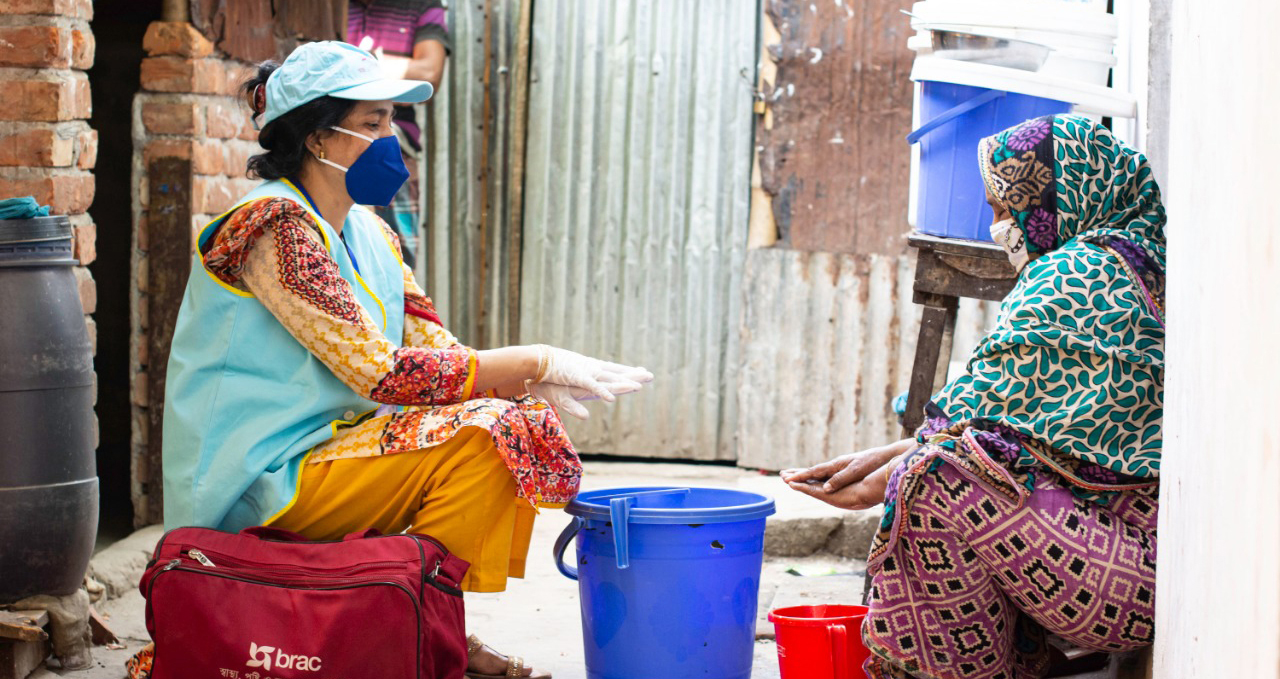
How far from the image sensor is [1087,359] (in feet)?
7.96

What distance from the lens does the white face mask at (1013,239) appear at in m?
2.75

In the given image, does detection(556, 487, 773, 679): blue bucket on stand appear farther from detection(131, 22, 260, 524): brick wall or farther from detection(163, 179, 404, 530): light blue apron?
detection(131, 22, 260, 524): brick wall

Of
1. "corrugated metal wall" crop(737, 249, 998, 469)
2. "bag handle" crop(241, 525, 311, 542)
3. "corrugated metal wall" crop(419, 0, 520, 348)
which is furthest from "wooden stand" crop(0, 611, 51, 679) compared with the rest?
"corrugated metal wall" crop(737, 249, 998, 469)

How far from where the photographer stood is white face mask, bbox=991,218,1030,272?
2.75 m

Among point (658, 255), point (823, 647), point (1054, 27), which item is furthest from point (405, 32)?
point (823, 647)

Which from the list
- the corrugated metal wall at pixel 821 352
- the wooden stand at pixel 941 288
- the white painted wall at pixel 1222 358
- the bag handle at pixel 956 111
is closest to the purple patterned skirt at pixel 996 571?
the white painted wall at pixel 1222 358

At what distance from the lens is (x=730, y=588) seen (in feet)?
10.1

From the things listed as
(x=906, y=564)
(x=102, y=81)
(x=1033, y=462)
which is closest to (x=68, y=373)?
(x=906, y=564)

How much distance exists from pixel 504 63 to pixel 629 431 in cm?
190

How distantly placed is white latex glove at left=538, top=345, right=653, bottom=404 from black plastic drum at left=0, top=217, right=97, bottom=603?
1218 millimetres

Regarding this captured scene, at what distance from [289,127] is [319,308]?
1.78ft

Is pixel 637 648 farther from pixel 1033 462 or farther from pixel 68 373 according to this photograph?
pixel 68 373

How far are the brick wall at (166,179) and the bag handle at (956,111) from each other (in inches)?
91.6

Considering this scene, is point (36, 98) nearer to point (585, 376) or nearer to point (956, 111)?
point (585, 376)
